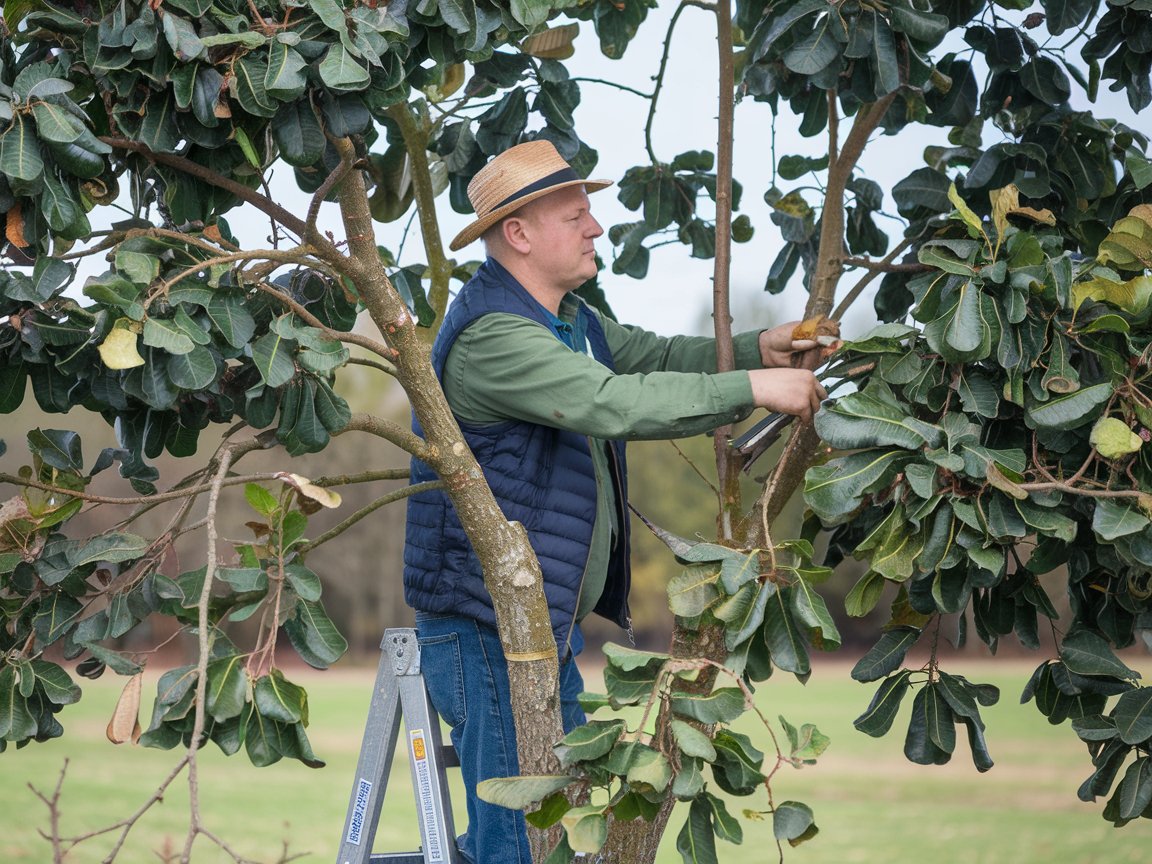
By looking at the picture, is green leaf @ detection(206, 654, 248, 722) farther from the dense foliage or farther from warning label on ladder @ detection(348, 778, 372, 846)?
warning label on ladder @ detection(348, 778, 372, 846)

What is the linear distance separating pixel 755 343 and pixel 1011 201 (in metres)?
0.73

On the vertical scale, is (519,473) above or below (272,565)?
above

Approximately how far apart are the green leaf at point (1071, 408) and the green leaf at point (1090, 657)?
1.99ft

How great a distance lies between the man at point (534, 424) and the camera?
95.5 inches

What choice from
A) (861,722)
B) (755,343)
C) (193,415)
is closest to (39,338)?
(193,415)

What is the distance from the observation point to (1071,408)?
7.22 feet

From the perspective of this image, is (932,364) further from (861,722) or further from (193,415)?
(193,415)

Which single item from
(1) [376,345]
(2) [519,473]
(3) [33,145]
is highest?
(3) [33,145]

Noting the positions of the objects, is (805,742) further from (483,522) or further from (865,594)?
(483,522)

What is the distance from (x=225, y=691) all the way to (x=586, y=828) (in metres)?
0.67

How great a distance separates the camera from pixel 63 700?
2.33m

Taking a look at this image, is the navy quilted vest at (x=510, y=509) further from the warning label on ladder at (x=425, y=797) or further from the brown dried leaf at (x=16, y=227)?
Result: the brown dried leaf at (x=16, y=227)

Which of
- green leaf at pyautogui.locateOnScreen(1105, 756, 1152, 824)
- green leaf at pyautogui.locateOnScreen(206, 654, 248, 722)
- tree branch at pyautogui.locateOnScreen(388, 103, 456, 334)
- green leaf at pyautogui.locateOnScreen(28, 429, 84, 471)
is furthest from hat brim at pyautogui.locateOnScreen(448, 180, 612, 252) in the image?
green leaf at pyautogui.locateOnScreen(1105, 756, 1152, 824)

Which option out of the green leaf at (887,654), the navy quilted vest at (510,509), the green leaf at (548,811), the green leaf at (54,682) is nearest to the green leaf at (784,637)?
the green leaf at (887,654)
